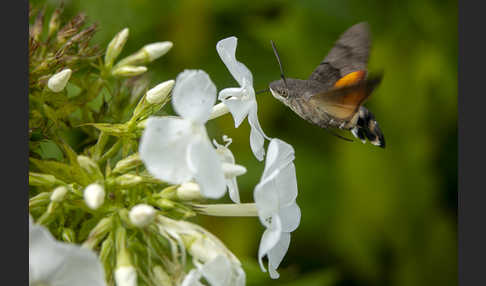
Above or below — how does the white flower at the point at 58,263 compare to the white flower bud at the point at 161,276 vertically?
above

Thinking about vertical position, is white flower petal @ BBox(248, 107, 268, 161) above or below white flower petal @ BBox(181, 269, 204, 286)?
above

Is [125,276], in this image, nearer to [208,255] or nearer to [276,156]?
[208,255]

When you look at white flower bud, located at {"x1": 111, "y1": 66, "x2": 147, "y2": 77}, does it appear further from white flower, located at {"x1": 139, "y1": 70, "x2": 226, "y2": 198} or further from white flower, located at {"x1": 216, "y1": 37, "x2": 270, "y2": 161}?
white flower, located at {"x1": 139, "y1": 70, "x2": 226, "y2": 198}

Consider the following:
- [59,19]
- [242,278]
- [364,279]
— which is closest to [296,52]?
[364,279]

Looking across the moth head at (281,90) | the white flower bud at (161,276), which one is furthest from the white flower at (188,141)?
the moth head at (281,90)

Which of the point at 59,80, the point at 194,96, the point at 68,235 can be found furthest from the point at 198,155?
the point at 59,80

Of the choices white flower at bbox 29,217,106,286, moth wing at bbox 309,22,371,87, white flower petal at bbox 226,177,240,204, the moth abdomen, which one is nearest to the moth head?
moth wing at bbox 309,22,371,87

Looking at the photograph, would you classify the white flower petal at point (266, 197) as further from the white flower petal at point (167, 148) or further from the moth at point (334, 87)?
the moth at point (334, 87)
